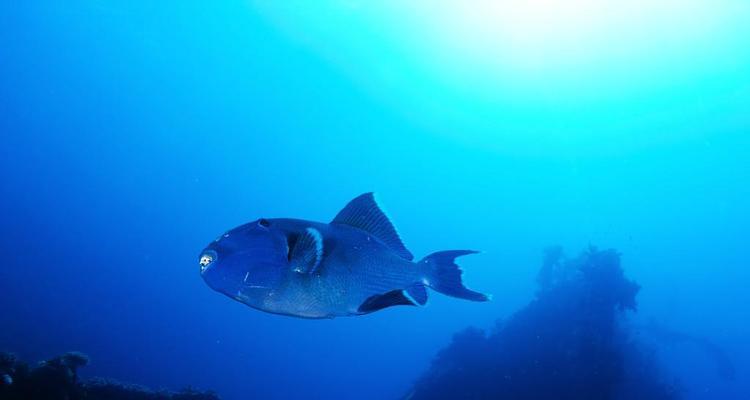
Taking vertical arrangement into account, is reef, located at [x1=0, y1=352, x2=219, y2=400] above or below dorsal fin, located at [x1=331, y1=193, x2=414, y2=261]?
below

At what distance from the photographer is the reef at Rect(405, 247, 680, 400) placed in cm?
1155

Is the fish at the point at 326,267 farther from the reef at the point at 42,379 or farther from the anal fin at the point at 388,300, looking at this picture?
the reef at the point at 42,379

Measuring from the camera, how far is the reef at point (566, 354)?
37.9ft

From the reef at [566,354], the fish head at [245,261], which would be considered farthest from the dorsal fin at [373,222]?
the reef at [566,354]

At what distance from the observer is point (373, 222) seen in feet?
4.51

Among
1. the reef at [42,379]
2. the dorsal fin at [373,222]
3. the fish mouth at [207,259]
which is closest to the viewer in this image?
the fish mouth at [207,259]

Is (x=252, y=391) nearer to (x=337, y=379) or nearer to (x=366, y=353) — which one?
(x=337, y=379)

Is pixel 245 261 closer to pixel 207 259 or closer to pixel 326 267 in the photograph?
pixel 207 259

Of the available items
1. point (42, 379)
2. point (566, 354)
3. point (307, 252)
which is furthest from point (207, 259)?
point (566, 354)

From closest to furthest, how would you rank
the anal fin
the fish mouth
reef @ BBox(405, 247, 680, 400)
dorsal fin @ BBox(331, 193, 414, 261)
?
the fish mouth, the anal fin, dorsal fin @ BBox(331, 193, 414, 261), reef @ BBox(405, 247, 680, 400)

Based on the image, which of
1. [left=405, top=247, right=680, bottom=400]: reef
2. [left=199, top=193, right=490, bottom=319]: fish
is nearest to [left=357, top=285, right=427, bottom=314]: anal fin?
[left=199, top=193, right=490, bottom=319]: fish

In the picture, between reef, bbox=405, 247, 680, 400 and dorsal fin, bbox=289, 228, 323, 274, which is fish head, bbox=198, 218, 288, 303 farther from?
reef, bbox=405, 247, 680, 400

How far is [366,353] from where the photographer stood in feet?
238

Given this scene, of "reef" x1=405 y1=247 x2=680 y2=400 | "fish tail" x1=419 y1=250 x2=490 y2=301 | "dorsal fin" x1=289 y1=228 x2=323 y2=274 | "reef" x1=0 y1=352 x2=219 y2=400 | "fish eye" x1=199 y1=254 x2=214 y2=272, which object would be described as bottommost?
"reef" x1=0 y1=352 x2=219 y2=400
